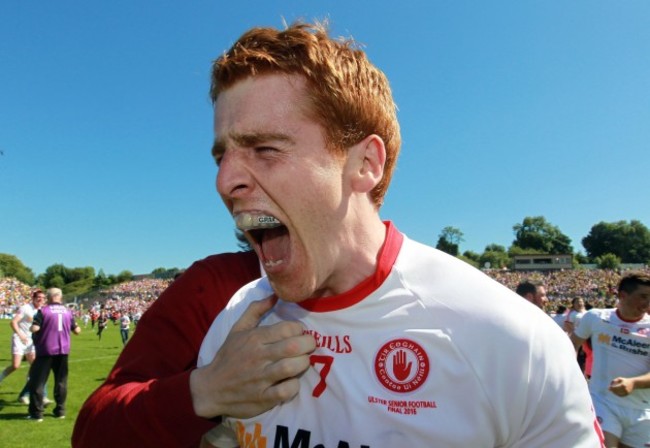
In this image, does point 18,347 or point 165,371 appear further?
point 18,347

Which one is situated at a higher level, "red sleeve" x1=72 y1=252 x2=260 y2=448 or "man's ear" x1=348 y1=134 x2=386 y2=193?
"man's ear" x1=348 y1=134 x2=386 y2=193

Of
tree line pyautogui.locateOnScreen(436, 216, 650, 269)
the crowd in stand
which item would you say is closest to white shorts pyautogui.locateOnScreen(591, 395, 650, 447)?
the crowd in stand

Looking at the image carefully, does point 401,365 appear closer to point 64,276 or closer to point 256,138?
point 256,138

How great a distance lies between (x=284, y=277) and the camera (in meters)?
1.80

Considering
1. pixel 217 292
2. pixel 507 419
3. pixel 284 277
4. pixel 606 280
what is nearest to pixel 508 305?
pixel 507 419

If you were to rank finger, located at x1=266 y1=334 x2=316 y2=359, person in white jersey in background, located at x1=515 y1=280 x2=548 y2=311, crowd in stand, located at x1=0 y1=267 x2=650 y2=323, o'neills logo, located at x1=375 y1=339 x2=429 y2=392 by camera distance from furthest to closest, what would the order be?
1. crowd in stand, located at x1=0 y1=267 x2=650 y2=323
2. person in white jersey in background, located at x1=515 y1=280 x2=548 y2=311
3. o'neills logo, located at x1=375 y1=339 x2=429 y2=392
4. finger, located at x1=266 y1=334 x2=316 y2=359

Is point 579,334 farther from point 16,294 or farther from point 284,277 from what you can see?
point 16,294

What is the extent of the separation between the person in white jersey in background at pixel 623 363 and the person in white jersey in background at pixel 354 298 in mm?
5623

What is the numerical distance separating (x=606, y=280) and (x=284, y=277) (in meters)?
77.6

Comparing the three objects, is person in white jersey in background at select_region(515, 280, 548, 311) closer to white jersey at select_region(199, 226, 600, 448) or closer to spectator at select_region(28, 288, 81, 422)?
white jersey at select_region(199, 226, 600, 448)

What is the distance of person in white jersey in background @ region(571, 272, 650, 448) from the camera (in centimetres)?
652

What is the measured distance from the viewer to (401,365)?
1.69 m

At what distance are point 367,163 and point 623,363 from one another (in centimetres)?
689

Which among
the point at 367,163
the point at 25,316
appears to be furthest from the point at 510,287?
the point at 367,163
